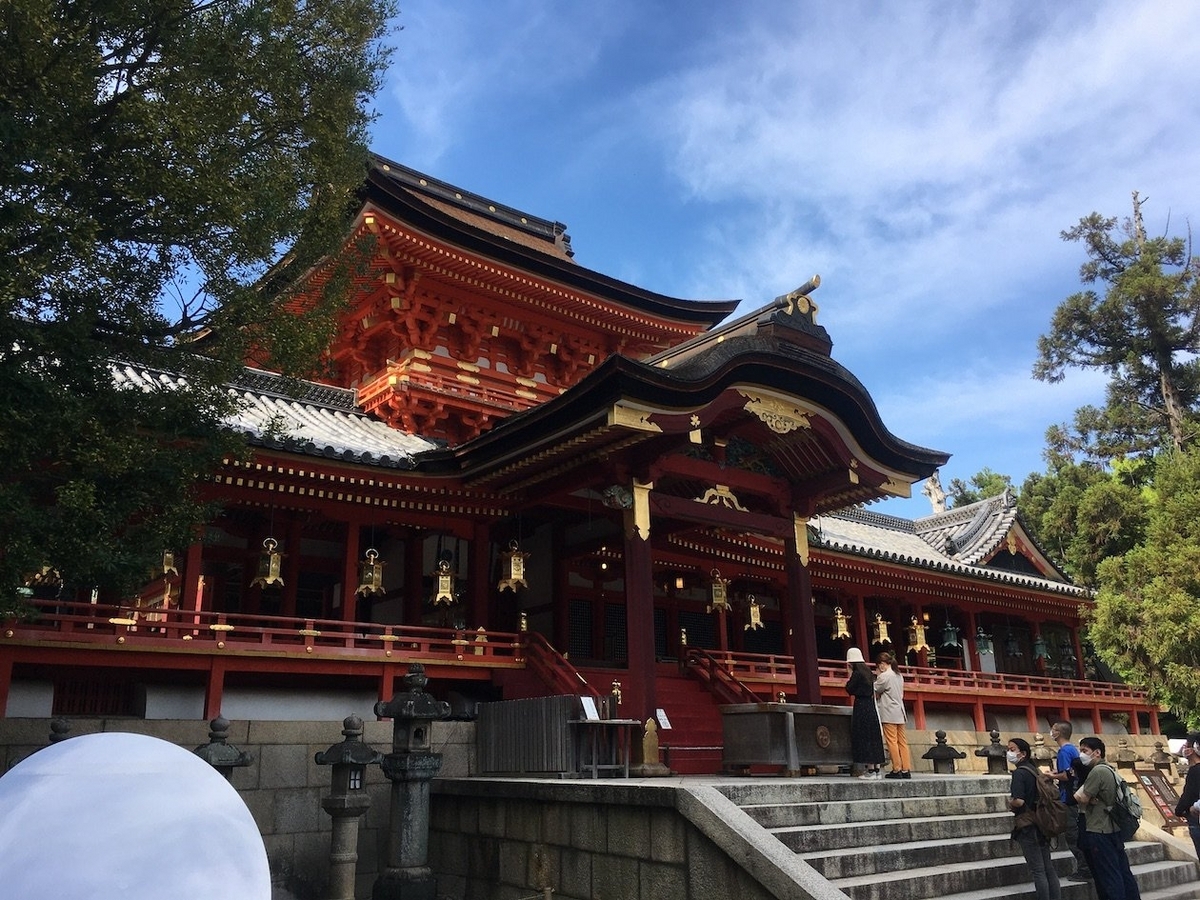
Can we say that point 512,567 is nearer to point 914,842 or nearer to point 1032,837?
point 914,842

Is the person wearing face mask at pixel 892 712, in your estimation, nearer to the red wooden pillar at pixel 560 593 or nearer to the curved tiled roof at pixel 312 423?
the red wooden pillar at pixel 560 593

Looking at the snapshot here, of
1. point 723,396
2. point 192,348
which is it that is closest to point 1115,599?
point 723,396

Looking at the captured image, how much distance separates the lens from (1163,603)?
75.0 feet

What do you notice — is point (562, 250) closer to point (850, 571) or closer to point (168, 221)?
point (850, 571)

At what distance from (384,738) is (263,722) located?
1588 millimetres

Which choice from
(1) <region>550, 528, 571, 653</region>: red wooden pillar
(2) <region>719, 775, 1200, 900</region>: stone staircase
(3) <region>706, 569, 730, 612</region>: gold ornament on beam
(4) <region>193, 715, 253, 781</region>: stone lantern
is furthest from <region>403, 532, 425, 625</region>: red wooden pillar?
(2) <region>719, 775, 1200, 900</region>: stone staircase

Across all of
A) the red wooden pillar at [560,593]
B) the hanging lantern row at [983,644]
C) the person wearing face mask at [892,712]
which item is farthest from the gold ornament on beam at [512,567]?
the hanging lantern row at [983,644]

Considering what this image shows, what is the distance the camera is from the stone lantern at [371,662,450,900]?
9844 millimetres

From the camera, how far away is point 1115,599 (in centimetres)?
2411

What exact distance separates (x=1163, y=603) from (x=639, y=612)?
1694cm

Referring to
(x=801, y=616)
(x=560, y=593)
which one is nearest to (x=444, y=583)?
(x=560, y=593)

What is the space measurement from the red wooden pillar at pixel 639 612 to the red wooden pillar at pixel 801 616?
133 inches

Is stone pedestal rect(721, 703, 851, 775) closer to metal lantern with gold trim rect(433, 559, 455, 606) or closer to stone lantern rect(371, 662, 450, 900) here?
stone lantern rect(371, 662, 450, 900)

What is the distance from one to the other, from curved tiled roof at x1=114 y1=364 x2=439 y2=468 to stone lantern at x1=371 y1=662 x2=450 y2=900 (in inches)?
133
